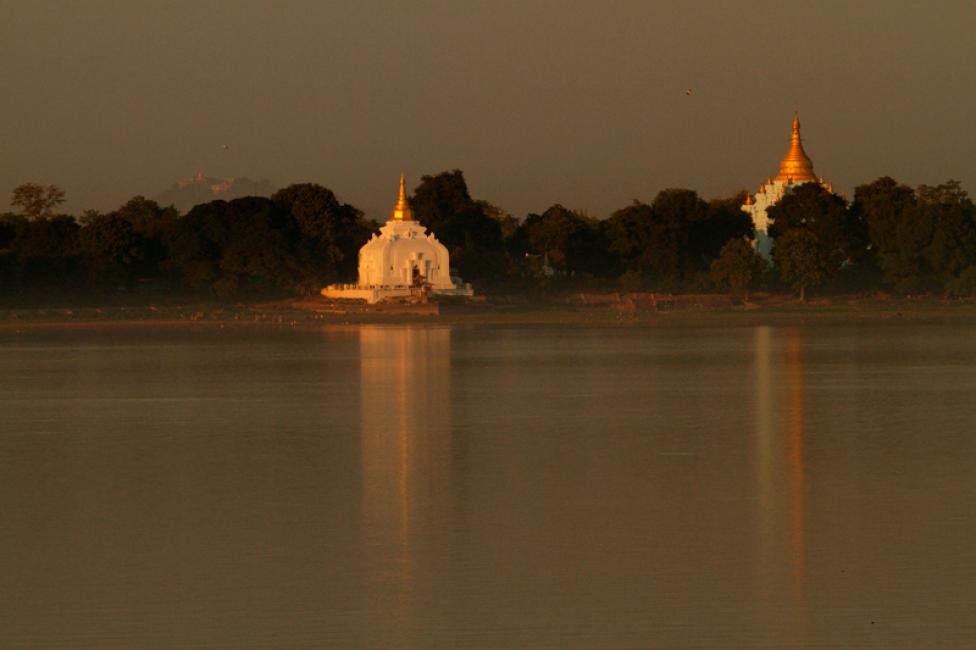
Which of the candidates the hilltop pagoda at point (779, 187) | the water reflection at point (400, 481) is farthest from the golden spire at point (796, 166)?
the water reflection at point (400, 481)

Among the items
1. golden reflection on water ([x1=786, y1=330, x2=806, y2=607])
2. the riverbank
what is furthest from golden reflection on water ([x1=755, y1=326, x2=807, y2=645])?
the riverbank

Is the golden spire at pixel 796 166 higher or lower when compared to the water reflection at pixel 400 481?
higher

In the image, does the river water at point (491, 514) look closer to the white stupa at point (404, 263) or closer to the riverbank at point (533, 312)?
the riverbank at point (533, 312)

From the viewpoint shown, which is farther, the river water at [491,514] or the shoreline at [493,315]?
the shoreline at [493,315]

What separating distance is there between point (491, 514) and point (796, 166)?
76.4 meters

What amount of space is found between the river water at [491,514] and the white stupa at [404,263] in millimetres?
39874

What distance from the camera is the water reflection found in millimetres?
11508

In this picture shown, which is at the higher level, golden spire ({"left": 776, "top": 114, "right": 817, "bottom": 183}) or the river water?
golden spire ({"left": 776, "top": 114, "right": 817, "bottom": 183})

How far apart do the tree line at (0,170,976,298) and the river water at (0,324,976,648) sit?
122 ft

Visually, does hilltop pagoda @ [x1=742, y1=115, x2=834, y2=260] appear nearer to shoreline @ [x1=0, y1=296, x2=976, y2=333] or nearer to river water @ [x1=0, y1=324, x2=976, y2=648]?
shoreline @ [x1=0, y1=296, x2=976, y2=333]

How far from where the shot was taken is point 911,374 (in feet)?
111

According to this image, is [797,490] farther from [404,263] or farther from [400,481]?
[404,263]

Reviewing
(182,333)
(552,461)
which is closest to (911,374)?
(552,461)

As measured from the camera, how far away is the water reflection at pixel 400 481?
1151 centimetres
